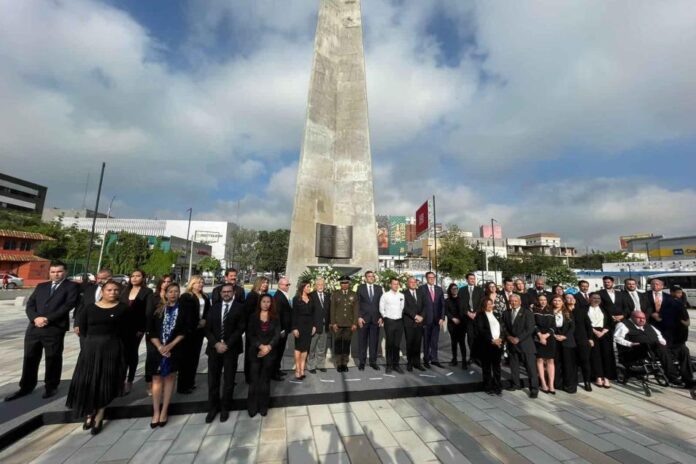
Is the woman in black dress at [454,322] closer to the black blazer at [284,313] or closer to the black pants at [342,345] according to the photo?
the black pants at [342,345]

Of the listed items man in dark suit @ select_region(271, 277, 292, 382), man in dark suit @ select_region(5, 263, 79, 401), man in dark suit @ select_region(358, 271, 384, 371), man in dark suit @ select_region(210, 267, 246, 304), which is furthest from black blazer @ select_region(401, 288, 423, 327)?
man in dark suit @ select_region(5, 263, 79, 401)

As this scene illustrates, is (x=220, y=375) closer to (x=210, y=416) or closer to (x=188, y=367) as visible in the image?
(x=210, y=416)

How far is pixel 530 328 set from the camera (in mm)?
5418

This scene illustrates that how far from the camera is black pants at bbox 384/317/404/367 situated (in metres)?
6.01

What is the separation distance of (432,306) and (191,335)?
176 inches

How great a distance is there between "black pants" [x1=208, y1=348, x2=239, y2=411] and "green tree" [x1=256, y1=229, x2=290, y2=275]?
49897 millimetres

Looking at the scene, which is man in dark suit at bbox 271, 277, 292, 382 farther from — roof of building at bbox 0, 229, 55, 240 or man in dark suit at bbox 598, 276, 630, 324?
roof of building at bbox 0, 229, 55, 240

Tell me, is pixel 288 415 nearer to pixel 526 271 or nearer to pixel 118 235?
pixel 118 235

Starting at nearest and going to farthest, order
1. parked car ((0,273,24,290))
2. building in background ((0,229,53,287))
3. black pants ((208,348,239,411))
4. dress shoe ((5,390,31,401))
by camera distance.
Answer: black pants ((208,348,239,411)), dress shoe ((5,390,31,401)), parked car ((0,273,24,290)), building in background ((0,229,53,287))

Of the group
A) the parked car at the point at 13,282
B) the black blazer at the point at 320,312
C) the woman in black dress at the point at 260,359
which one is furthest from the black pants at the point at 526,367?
the parked car at the point at 13,282

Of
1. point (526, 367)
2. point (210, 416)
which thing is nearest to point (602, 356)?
point (526, 367)

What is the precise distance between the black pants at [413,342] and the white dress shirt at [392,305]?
0.32 m

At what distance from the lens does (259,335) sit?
Answer: 440 cm

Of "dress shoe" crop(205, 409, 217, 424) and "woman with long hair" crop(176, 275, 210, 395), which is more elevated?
"woman with long hair" crop(176, 275, 210, 395)
